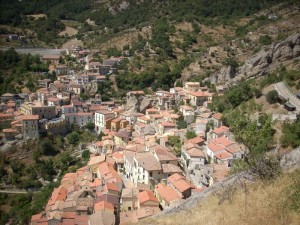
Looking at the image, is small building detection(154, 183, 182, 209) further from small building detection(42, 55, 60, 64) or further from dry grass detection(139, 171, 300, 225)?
small building detection(42, 55, 60, 64)

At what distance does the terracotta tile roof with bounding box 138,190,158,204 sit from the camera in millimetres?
20266

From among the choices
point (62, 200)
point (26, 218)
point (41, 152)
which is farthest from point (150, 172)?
point (41, 152)

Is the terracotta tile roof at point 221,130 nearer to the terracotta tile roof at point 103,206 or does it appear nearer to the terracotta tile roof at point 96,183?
the terracotta tile roof at point 96,183

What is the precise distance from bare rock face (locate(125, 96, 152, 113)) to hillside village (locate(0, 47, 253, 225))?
123mm

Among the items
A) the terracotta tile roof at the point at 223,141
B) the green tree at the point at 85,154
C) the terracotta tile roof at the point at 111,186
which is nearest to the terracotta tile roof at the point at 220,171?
the terracotta tile roof at the point at 223,141

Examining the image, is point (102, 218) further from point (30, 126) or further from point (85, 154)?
point (30, 126)

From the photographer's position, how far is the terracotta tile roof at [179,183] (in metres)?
20.6

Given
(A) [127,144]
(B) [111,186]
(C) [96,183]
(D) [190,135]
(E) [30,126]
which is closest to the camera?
(B) [111,186]

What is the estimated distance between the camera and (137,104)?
4131 centimetres

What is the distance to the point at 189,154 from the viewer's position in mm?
24516

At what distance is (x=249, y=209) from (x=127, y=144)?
77.2 feet

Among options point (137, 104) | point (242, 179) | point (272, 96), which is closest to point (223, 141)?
point (272, 96)

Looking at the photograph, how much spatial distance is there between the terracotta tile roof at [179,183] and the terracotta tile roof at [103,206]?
13.4ft

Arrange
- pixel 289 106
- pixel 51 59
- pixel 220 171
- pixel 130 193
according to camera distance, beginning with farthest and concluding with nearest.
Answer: pixel 51 59
pixel 289 106
pixel 130 193
pixel 220 171
